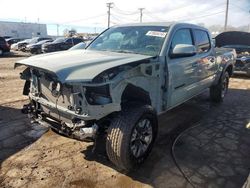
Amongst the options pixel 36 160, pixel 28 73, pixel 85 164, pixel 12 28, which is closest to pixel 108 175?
pixel 85 164

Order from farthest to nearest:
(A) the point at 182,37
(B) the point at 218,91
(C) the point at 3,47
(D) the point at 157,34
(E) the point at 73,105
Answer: (C) the point at 3,47, (B) the point at 218,91, (A) the point at 182,37, (D) the point at 157,34, (E) the point at 73,105

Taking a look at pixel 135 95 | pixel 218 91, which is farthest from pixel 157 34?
pixel 218 91

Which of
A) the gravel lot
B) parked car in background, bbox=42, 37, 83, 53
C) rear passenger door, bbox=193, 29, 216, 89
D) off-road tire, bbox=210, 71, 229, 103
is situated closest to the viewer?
the gravel lot

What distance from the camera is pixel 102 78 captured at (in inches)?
123

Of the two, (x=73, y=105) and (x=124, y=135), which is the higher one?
(x=73, y=105)

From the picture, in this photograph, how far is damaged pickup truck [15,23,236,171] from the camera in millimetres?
3197

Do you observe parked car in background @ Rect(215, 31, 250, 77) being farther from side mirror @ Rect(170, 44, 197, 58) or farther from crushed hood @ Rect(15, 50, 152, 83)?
crushed hood @ Rect(15, 50, 152, 83)

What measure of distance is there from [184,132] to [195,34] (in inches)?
75.6

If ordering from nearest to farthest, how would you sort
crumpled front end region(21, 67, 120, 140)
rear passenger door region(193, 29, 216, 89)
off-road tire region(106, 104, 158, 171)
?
crumpled front end region(21, 67, 120, 140) → off-road tire region(106, 104, 158, 171) → rear passenger door region(193, 29, 216, 89)

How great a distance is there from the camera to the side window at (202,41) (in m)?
5.41

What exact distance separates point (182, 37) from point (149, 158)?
2.18 meters

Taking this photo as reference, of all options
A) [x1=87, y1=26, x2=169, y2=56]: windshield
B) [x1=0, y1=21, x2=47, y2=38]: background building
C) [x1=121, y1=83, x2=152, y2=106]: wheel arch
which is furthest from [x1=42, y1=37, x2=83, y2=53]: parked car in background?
[x1=0, y1=21, x2=47, y2=38]: background building

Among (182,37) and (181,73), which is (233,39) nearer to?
(182,37)

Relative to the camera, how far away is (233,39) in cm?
1319
